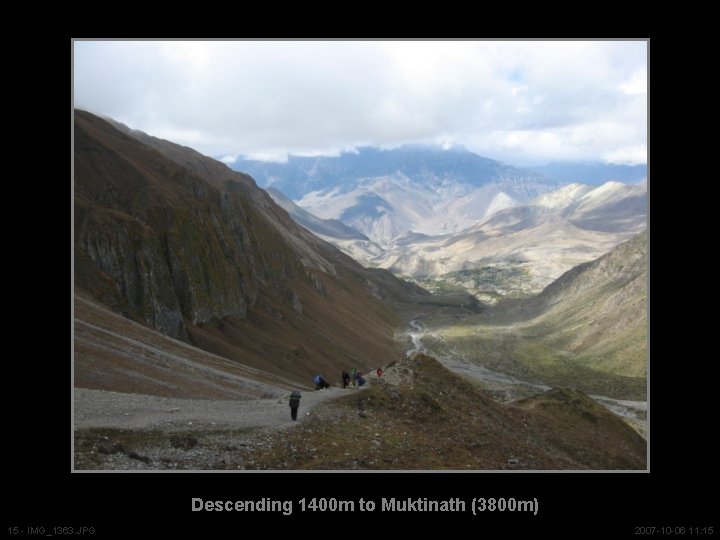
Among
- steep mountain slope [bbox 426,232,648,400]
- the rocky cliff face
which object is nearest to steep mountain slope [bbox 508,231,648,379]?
steep mountain slope [bbox 426,232,648,400]

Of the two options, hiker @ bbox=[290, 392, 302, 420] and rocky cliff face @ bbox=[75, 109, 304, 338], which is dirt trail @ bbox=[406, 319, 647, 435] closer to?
rocky cliff face @ bbox=[75, 109, 304, 338]

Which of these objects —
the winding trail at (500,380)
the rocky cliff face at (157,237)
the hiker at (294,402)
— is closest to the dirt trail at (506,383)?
the winding trail at (500,380)

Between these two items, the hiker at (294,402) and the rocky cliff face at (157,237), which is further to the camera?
the rocky cliff face at (157,237)

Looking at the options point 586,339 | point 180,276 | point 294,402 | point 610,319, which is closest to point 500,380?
point 586,339

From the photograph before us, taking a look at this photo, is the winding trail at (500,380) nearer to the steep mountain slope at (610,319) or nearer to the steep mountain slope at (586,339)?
the steep mountain slope at (586,339)

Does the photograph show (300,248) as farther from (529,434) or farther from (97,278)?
(529,434)

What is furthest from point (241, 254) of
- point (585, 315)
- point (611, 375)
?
point (585, 315)

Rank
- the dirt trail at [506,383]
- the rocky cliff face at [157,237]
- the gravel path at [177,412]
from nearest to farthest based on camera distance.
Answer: the gravel path at [177,412] < the rocky cliff face at [157,237] < the dirt trail at [506,383]

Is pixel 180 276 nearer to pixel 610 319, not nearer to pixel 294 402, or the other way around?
pixel 294 402
